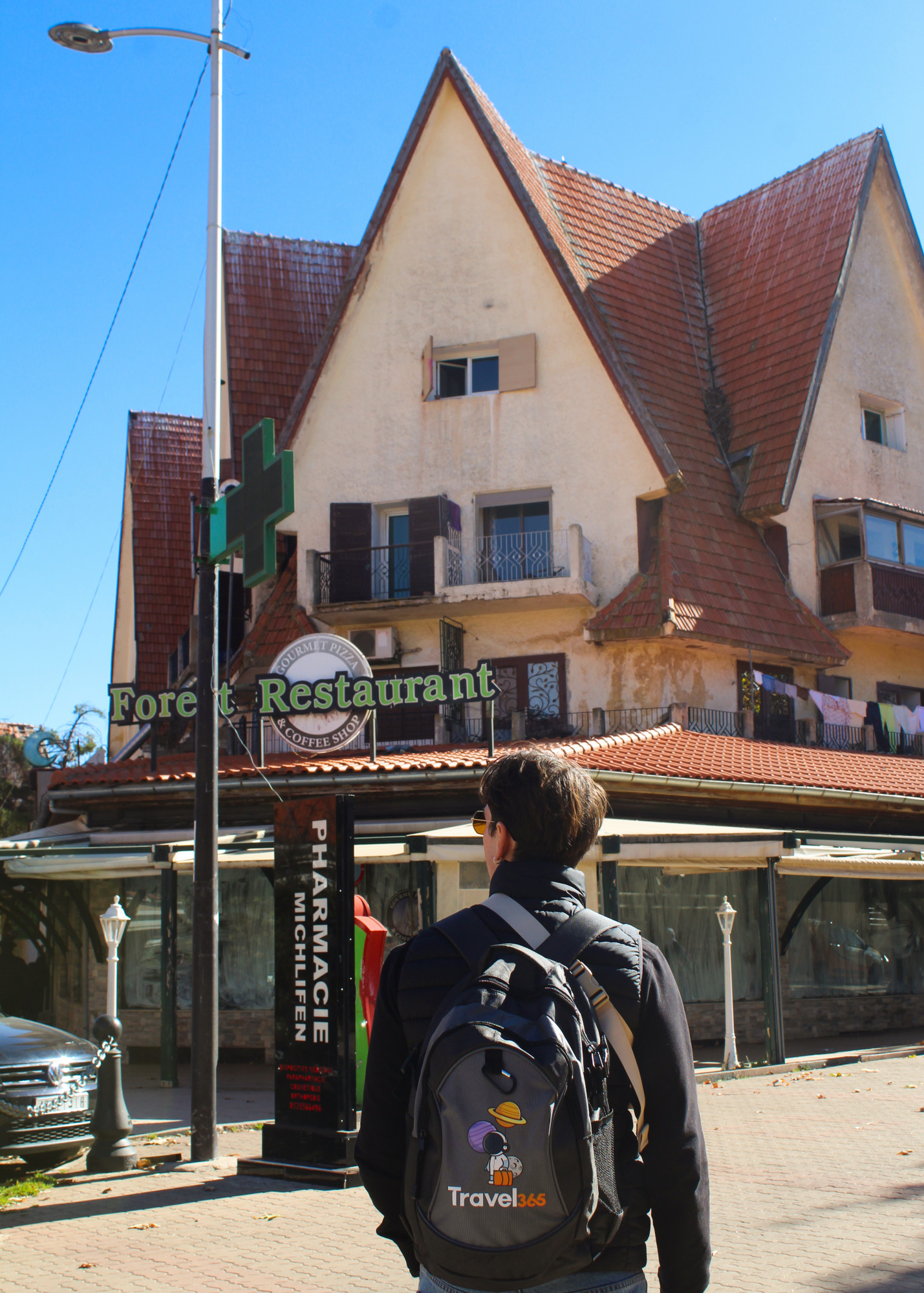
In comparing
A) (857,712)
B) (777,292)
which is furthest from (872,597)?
(777,292)

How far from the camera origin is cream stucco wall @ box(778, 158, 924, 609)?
2253 cm

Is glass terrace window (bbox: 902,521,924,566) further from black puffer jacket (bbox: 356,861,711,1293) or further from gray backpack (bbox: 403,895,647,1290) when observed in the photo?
gray backpack (bbox: 403,895,647,1290)

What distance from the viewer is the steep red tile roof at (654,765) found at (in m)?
15.8

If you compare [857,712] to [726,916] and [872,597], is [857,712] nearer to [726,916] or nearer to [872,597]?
[872,597]

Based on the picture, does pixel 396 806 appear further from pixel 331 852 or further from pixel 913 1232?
pixel 913 1232

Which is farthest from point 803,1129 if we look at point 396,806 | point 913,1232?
point 396,806

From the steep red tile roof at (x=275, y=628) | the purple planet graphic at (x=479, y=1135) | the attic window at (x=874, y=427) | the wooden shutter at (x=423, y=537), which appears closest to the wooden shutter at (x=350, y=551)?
the wooden shutter at (x=423, y=537)

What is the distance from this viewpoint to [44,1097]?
9016 millimetres

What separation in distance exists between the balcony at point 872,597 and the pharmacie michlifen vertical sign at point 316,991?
14811mm

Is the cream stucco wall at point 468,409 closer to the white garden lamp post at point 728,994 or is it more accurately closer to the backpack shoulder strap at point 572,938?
Answer: the white garden lamp post at point 728,994

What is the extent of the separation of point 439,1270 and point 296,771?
545 inches

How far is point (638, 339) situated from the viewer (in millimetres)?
22484

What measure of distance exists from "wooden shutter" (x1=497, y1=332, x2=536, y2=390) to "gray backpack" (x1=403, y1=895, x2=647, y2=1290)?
1932cm

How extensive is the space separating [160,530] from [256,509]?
19.1 m
